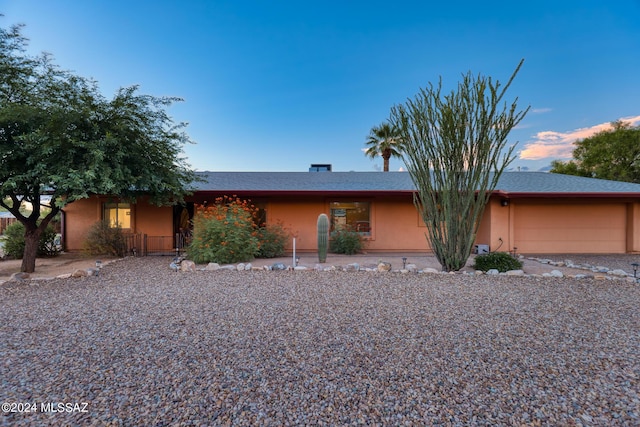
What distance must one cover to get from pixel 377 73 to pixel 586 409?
1328 centimetres

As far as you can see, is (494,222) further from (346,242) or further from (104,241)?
(104,241)

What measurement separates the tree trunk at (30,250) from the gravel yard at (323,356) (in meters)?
2.76

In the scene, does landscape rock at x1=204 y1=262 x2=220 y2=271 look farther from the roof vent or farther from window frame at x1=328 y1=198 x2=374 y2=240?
the roof vent

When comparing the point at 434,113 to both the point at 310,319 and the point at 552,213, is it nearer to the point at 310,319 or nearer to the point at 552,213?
the point at 310,319

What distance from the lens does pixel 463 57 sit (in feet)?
33.2

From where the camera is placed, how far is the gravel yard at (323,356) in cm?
215

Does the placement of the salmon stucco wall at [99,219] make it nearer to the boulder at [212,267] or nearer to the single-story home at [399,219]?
the single-story home at [399,219]

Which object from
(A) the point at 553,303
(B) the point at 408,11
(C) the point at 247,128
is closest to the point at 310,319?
(A) the point at 553,303

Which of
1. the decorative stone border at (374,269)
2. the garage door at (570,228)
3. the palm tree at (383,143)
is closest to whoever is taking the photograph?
the decorative stone border at (374,269)

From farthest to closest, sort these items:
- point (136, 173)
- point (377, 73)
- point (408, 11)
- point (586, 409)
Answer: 1. point (377, 73)
2. point (408, 11)
3. point (136, 173)
4. point (586, 409)

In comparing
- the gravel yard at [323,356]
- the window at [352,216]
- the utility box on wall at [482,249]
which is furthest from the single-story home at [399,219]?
the gravel yard at [323,356]

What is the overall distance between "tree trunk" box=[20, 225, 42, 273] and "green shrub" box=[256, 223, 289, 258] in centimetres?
582

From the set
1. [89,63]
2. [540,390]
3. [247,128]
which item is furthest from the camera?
[247,128]

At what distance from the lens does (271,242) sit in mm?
10070
